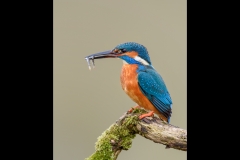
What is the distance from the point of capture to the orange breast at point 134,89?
295cm

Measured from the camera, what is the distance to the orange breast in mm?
2947

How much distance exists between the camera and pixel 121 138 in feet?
9.72

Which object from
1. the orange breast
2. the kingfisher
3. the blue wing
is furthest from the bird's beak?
the blue wing

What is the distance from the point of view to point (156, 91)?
2908 millimetres

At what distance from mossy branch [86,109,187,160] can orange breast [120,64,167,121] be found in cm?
9

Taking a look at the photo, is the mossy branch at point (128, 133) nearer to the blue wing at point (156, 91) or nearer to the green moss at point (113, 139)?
the green moss at point (113, 139)

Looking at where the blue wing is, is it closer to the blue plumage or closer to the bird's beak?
the blue plumage

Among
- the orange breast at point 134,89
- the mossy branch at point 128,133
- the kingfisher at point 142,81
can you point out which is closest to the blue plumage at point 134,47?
the kingfisher at point 142,81

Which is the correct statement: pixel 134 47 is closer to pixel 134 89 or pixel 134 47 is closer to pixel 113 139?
pixel 134 89

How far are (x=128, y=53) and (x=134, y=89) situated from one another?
322mm
